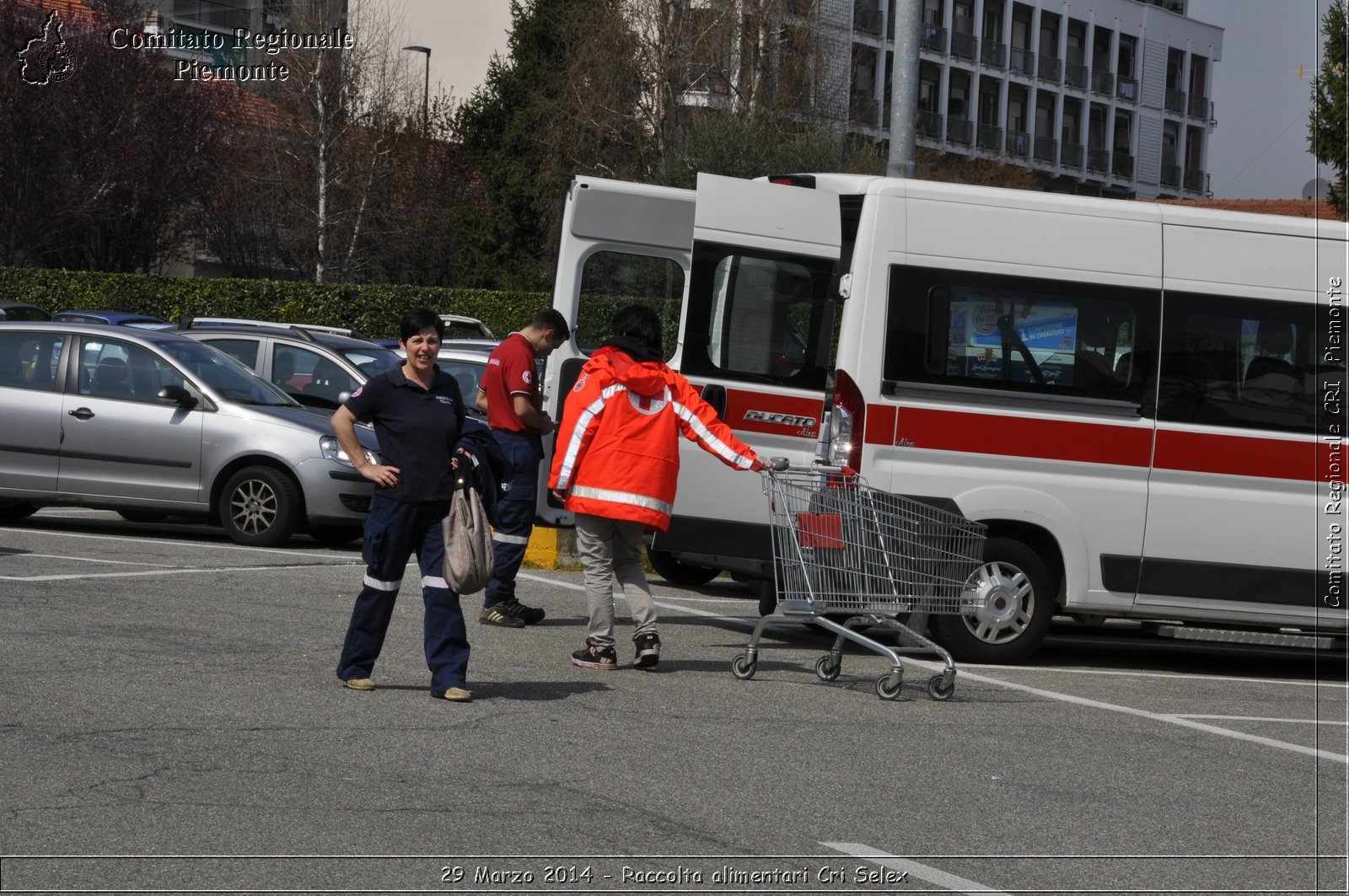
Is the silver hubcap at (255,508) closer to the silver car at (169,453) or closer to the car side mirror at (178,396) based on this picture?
the silver car at (169,453)

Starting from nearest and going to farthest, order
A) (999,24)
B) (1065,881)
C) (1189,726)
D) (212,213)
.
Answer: (1065,881) < (1189,726) < (212,213) < (999,24)

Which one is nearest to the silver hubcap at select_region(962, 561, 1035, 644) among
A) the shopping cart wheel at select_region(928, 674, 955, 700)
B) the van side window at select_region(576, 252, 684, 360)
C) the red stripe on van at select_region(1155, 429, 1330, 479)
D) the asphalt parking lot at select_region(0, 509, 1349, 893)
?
the asphalt parking lot at select_region(0, 509, 1349, 893)

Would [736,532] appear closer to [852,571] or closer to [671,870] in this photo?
[852,571]

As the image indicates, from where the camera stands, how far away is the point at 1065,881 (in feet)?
16.7

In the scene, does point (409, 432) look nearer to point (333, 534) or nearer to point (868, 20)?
point (333, 534)

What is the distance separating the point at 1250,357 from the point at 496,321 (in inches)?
1157

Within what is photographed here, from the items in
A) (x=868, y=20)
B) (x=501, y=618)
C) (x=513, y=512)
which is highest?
(x=868, y=20)

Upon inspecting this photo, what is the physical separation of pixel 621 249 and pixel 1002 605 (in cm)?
334

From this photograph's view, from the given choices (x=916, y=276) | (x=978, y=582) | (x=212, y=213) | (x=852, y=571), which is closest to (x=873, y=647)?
(x=852, y=571)

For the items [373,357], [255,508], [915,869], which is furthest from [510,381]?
[373,357]

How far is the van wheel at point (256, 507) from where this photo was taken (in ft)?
41.4

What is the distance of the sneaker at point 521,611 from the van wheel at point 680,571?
8.29 ft

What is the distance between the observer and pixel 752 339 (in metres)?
9.88

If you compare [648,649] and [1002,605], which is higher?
[1002,605]
